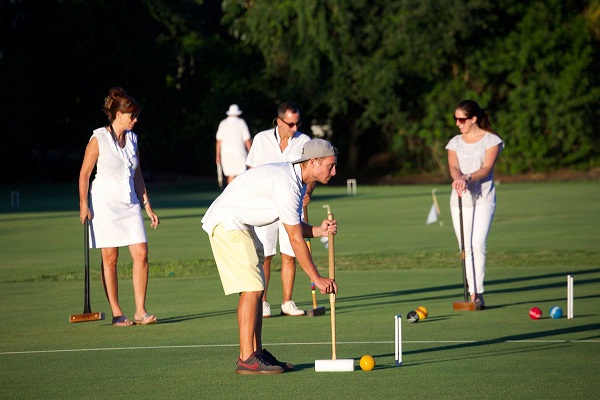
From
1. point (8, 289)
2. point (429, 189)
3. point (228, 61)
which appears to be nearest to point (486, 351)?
point (8, 289)

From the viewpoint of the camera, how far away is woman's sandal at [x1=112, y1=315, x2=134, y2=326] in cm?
1055

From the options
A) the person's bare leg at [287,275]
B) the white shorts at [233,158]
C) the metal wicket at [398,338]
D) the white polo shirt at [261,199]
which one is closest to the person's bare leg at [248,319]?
the white polo shirt at [261,199]

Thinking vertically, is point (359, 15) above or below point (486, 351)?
above

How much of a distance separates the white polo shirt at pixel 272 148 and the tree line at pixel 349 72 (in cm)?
3200

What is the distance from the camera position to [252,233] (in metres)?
8.05

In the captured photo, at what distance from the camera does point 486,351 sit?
8781 millimetres

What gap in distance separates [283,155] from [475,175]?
2007mm

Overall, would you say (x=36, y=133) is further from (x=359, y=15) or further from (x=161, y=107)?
(x=359, y=15)

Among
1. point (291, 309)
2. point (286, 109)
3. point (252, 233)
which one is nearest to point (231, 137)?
point (286, 109)

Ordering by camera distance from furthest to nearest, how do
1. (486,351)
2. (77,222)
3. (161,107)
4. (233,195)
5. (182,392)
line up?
1. (161,107)
2. (77,222)
3. (486,351)
4. (233,195)
5. (182,392)

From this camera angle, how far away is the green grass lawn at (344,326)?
7582 millimetres

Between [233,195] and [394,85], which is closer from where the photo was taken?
[233,195]

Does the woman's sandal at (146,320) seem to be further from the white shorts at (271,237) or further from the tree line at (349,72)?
the tree line at (349,72)

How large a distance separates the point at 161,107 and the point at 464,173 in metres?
37.6
